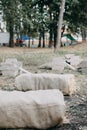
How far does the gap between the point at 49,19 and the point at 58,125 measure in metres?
31.8

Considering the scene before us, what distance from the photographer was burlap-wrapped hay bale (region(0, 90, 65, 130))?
4988 mm

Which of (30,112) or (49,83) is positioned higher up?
(30,112)

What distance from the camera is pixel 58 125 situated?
5238 mm

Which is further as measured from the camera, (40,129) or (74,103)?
(74,103)

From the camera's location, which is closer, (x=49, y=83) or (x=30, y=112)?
(x=30, y=112)

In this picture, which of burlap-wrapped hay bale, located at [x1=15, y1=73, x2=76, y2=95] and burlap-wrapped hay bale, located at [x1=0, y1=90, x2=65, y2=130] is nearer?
burlap-wrapped hay bale, located at [x1=0, y1=90, x2=65, y2=130]

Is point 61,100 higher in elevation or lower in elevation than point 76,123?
higher

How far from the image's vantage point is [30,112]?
5.00 meters

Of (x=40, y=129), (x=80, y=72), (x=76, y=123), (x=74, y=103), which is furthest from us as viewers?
(x=80, y=72)

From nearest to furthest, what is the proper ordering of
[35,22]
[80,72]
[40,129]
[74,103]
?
[40,129]
[74,103]
[80,72]
[35,22]

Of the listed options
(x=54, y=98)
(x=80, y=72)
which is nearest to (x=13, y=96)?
(x=54, y=98)

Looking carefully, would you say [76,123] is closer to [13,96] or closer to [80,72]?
[13,96]

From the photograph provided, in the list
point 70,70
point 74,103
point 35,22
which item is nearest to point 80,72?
point 70,70

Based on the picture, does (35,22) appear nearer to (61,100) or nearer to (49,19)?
(49,19)
